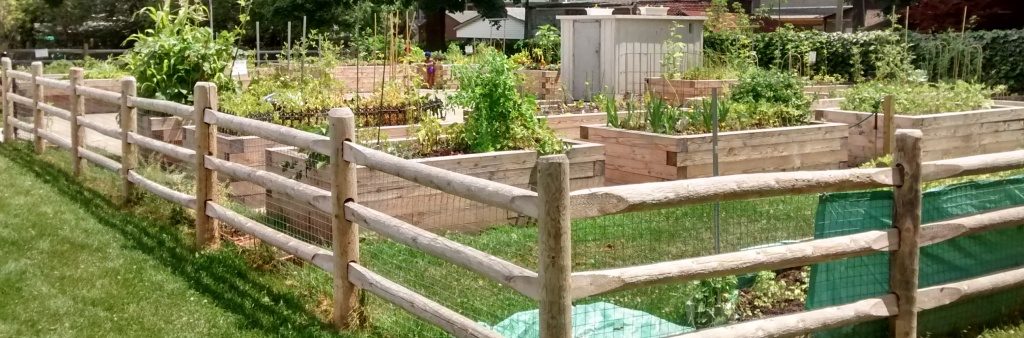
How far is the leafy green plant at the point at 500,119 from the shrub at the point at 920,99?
4785 millimetres

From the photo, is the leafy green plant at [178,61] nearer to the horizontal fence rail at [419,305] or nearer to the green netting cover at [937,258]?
the horizontal fence rail at [419,305]

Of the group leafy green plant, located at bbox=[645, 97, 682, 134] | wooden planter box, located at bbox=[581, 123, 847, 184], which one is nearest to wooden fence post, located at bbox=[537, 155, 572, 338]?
wooden planter box, located at bbox=[581, 123, 847, 184]

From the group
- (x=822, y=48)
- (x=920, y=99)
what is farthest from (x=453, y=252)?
(x=822, y=48)

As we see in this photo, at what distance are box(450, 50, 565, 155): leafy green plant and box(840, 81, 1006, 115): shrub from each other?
479 centimetres

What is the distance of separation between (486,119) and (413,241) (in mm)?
4071

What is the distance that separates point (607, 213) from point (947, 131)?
9183 millimetres

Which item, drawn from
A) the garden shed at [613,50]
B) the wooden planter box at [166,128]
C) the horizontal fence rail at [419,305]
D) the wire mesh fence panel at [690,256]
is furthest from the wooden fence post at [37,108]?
the horizontal fence rail at [419,305]

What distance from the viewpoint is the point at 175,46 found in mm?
11516

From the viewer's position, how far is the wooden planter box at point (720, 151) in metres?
10.3

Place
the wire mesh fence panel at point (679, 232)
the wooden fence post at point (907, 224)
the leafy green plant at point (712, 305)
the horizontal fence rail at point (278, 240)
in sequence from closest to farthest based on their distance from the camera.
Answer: the wooden fence post at point (907, 224) < the leafy green plant at point (712, 305) < the horizontal fence rail at point (278, 240) < the wire mesh fence panel at point (679, 232)

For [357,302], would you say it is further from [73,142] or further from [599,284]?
[73,142]

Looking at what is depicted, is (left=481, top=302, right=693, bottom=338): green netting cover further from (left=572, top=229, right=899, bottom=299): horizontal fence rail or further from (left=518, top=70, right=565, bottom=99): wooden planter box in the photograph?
(left=518, top=70, right=565, bottom=99): wooden planter box

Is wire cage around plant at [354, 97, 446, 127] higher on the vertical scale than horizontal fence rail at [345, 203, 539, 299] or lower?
higher

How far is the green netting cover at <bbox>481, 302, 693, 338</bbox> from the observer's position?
5.11 meters
